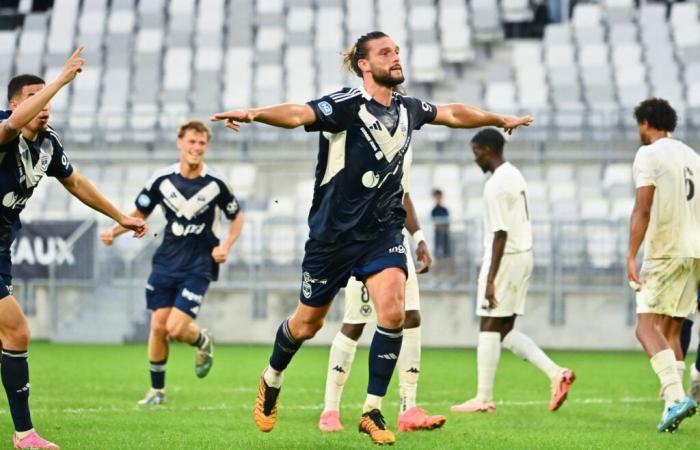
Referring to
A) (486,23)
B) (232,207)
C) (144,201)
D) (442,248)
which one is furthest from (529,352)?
A: (486,23)

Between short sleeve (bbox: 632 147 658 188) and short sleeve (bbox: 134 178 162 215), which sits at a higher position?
short sleeve (bbox: 632 147 658 188)

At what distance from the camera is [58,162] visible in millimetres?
7766

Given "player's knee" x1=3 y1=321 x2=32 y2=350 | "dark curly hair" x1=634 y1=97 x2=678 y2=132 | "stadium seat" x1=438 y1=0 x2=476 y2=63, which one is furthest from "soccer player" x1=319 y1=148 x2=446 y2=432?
"stadium seat" x1=438 y1=0 x2=476 y2=63

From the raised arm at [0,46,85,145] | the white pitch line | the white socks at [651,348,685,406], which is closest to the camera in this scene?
the raised arm at [0,46,85,145]

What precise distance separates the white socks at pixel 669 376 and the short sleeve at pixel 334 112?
301 cm

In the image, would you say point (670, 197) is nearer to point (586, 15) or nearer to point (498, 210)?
point (498, 210)

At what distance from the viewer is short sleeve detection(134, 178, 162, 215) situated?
11508 millimetres

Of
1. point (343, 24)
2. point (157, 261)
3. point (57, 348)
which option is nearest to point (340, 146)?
point (157, 261)

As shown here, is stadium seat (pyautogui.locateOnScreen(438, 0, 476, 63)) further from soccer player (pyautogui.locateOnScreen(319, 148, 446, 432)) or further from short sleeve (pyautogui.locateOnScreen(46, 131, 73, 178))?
short sleeve (pyautogui.locateOnScreen(46, 131, 73, 178))

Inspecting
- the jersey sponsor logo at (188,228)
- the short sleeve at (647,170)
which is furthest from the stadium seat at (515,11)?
the short sleeve at (647,170)

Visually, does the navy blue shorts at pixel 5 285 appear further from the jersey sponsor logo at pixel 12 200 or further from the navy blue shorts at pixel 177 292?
the navy blue shorts at pixel 177 292

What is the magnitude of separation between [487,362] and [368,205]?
11.7 ft

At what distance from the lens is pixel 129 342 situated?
2219 centimetres

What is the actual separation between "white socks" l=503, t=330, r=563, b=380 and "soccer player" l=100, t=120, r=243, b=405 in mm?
2646
